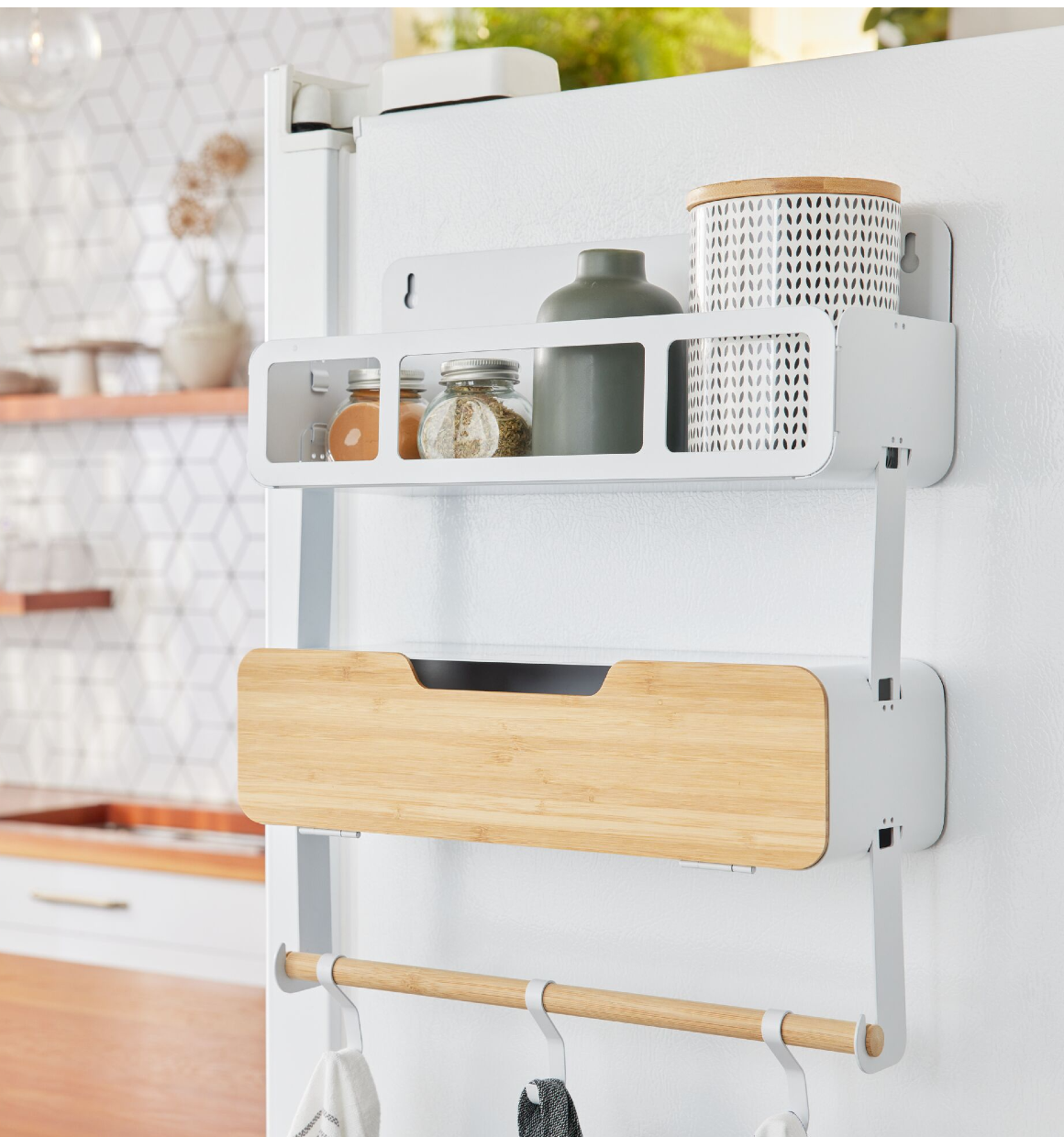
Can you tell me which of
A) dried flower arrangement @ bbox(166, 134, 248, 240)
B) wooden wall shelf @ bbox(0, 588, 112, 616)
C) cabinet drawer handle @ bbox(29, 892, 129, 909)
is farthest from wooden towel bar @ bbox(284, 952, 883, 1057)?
dried flower arrangement @ bbox(166, 134, 248, 240)

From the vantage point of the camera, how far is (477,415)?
992 mm

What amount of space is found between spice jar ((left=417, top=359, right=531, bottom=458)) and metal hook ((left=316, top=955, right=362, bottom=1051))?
0.39m

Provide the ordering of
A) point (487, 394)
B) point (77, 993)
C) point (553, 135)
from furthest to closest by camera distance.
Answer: point (77, 993)
point (553, 135)
point (487, 394)

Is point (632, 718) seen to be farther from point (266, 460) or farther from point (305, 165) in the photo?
point (305, 165)

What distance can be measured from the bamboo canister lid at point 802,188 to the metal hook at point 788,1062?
1.68 feet

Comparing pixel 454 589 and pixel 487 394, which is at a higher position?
pixel 487 394

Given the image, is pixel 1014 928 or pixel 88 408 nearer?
pixel 1014 928

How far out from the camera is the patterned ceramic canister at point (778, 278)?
0.86m

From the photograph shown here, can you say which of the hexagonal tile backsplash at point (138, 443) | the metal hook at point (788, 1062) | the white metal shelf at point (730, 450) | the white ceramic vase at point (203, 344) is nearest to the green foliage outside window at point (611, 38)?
the hexagonal tile backsplash at point (138, 443)

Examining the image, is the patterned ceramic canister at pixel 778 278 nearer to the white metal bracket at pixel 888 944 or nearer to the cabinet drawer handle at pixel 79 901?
the white metal bracket at pixel 888 944

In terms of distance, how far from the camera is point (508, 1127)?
1.12 metres

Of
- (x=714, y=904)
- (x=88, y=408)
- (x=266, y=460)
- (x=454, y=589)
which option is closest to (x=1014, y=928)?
(x=714, y=904)

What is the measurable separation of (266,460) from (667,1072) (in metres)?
0.54

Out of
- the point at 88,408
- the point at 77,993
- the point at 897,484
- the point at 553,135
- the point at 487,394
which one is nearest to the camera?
the point at 897,484
